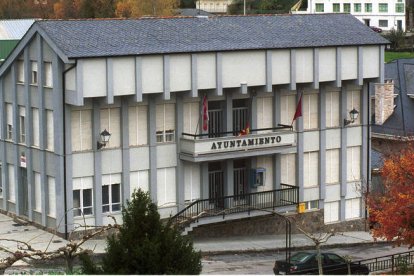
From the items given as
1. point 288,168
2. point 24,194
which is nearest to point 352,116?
point 288,168

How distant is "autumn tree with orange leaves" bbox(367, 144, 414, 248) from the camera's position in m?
39.0

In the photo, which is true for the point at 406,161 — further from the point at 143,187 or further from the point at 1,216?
the point at 1,216

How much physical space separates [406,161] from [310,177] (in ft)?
26.6

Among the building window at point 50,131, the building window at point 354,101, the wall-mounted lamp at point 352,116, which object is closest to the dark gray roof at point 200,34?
the building window at point 354,101

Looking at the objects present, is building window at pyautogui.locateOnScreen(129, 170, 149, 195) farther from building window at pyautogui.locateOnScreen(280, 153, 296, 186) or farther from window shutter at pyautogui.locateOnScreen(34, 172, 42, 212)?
building window at pyautogui.locateOnScreen(280, 153, 296, 186)

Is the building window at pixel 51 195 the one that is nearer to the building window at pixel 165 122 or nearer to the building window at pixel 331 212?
the building window at pixel 165 122

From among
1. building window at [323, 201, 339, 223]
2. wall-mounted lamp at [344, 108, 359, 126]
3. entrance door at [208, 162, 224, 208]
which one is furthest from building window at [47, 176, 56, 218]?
wall-mounted lamp at [344, 108, 359, 126]

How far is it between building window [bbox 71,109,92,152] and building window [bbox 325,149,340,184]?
12164mm

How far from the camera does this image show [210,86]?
4425cm

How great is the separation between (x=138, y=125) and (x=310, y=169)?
9147mm

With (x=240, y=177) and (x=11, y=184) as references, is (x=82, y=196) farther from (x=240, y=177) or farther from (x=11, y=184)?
(x=240, y=177)

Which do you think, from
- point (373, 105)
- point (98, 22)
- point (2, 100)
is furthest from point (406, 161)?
point (373, 105)

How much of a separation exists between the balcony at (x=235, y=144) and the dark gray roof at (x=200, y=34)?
3.63 metres

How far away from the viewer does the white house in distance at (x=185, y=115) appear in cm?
4219
